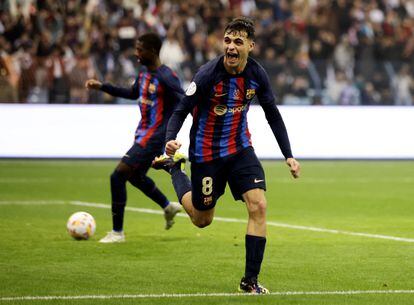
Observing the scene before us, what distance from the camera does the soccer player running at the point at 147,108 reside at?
1209 cm

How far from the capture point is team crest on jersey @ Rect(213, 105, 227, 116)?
8906 millimetres

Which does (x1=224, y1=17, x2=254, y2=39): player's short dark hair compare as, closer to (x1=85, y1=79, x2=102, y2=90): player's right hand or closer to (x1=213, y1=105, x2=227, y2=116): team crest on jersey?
(x1=213, y1=105, x2=227, y2=116): team crest on jersey

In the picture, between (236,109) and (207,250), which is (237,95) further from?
(207,250)

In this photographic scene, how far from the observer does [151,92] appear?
12234mm

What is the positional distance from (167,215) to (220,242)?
112 cm

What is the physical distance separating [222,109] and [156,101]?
340 cm

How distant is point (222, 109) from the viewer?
891 centimetres

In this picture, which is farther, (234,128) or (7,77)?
(7,77)

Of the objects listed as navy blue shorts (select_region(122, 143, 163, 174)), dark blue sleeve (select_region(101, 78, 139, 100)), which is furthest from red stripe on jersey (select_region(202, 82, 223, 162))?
dark blue sleeve (select_region(101, 78, 139, 100))

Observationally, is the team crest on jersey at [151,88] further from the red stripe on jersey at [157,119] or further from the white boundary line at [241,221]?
the white boundary line at [241,221]

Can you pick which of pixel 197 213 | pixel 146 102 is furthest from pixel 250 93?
pixel 146 102

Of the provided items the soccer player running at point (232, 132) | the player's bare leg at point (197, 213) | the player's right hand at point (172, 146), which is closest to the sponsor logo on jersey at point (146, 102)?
the player's bare leg at point (197, 213)

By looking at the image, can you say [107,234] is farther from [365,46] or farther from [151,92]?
[365,46]

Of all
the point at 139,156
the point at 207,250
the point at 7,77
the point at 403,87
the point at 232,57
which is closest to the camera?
the point at 232,57
